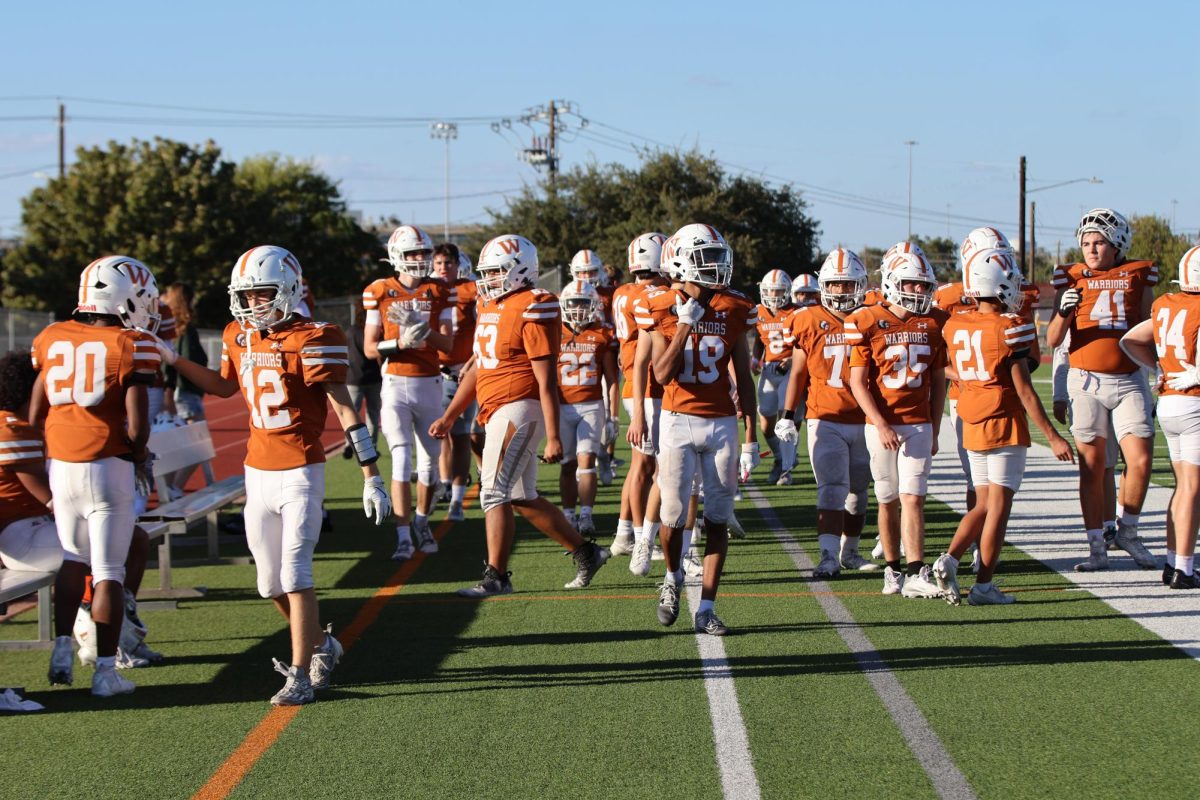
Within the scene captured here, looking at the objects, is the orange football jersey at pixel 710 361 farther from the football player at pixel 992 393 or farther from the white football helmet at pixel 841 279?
the white football helmet at pixel 841 279

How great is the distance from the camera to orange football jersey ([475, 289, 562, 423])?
25.1ft

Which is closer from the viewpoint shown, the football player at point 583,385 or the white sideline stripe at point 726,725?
the white sideline stripe at point 726,725

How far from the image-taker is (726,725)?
5328mm

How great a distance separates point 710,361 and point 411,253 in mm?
3539

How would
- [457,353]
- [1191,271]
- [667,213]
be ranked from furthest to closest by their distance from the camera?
1. [667,213]
2. [457,353]
3. [1191,271]

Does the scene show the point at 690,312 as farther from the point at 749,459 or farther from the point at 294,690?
the point at 294,690

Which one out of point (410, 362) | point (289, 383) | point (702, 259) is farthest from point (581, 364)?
point (289, 383)

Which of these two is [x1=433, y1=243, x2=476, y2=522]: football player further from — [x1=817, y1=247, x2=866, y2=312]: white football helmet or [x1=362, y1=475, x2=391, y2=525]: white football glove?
[x1=362, y1=475, x2=391, y2=525]: white football glove

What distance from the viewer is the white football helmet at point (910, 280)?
7.73 meters

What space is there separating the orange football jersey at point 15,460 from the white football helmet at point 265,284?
57.7 inches

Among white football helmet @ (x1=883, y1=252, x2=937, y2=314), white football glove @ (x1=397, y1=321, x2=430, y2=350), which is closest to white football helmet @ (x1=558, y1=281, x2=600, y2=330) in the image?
white football glove @ (x1=397, y1=321, x2=430, y2=350)

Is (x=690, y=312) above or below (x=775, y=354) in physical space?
above

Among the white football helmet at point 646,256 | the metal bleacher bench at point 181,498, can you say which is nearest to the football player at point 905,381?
the white football helmet at point 646,256

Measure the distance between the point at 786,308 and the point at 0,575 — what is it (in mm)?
8467
